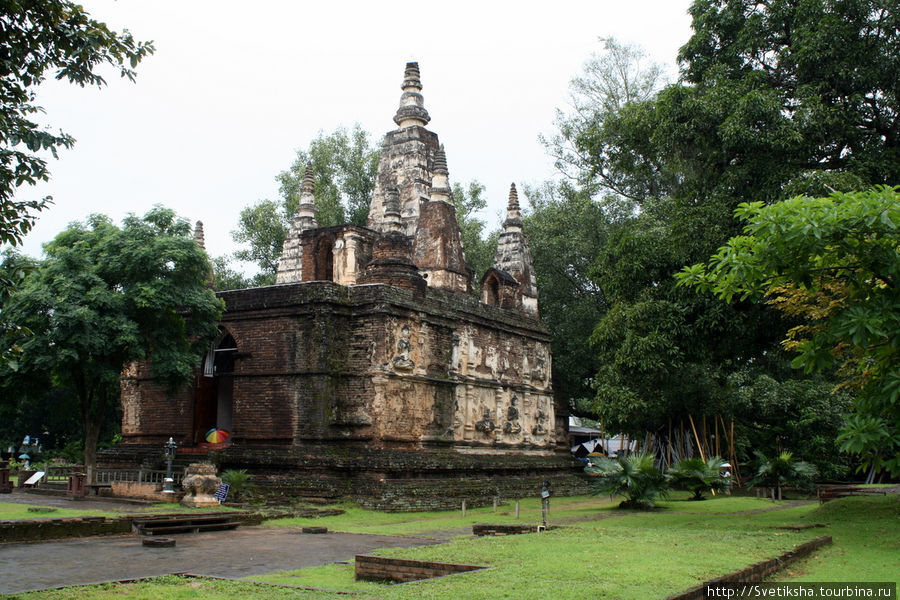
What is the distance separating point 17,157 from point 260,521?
31.8 ft

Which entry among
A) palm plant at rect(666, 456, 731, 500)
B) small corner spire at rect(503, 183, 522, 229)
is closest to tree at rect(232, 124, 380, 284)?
small corner spire at rect(503, 183, 522, 229)

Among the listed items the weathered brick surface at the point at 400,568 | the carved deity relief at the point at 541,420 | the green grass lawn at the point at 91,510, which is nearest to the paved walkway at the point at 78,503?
the green grass lawn at the point at 91,510

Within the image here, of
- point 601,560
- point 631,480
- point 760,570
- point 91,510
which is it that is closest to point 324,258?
point 91,510

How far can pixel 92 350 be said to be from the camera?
18469 millimetres

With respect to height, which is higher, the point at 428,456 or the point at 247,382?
the point at 247,382

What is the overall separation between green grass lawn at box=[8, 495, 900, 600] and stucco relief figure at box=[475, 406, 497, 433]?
807 cm

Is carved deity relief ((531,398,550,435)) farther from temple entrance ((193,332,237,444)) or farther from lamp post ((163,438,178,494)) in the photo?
lamp post ((163,438,178,494))

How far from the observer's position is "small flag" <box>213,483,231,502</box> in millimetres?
17891

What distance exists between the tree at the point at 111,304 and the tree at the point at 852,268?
12806 millimetres

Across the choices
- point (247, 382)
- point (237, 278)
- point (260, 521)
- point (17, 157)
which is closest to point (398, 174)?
point (247, 382)

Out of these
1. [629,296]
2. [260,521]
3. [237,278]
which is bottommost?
[260,521]

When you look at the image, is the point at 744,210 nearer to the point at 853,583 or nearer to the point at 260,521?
the point at 853,583

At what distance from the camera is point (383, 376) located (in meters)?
20.7

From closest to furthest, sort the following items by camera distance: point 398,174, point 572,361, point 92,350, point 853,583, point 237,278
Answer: point 853,583 < point 92,350 < point 398,174 < point 572,361 < point 237,278
